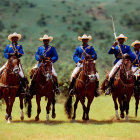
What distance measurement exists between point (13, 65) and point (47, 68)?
1335mm

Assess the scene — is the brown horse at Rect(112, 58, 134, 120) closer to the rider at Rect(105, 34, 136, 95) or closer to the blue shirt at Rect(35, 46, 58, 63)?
the rider at Rect(105, 34, 136, 95)

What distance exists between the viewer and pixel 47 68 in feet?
41.3

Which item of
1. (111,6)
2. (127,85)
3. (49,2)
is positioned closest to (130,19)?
(111,6)

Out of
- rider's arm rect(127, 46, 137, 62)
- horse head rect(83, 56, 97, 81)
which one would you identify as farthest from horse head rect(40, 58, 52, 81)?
rider's arm rect(127, 46, 137, 62)

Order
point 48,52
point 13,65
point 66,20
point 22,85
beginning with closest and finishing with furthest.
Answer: point 13,65, point 22,85, point 48,52, point 66,20

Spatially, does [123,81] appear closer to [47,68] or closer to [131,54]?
[131,54]

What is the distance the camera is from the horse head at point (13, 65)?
12207mm

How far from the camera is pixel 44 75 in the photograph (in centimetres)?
1279

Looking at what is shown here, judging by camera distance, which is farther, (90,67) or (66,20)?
(66,20)

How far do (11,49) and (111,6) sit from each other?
11518 cm

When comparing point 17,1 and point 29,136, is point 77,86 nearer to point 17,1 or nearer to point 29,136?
point 29,136

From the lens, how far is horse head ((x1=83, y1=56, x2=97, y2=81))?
12656 mm

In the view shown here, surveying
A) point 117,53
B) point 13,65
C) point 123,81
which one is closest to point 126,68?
point 123,81

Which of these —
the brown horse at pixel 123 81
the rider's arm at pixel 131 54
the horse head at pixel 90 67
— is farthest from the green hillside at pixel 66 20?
the horse head at pixel 90 67
